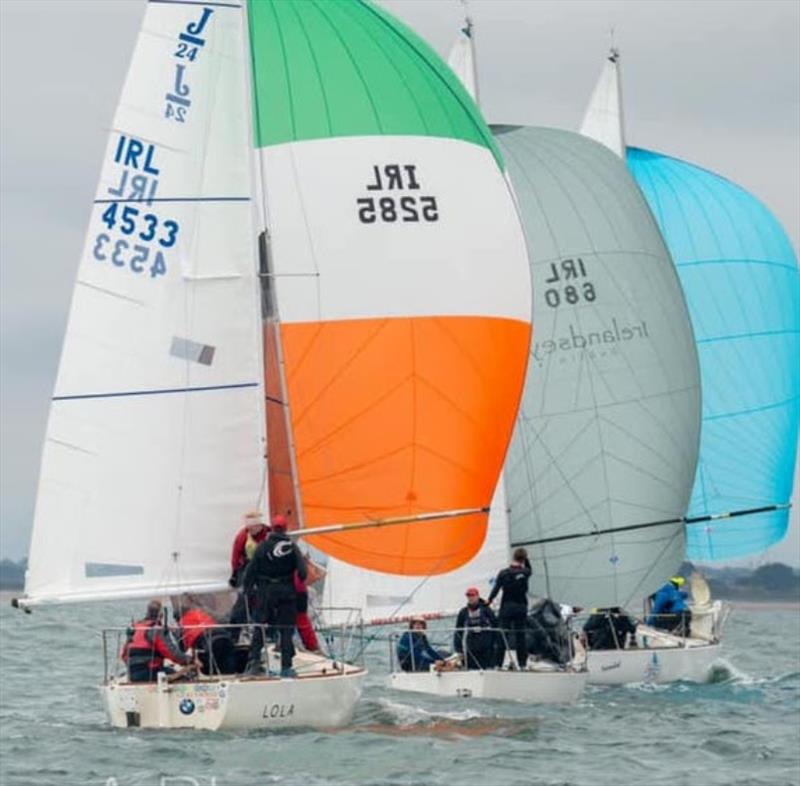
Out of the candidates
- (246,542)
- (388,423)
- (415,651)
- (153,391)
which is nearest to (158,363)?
(153,391)

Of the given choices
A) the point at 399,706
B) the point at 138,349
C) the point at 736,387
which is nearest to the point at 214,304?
the point at 138,349

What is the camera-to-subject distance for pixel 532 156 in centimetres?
2822

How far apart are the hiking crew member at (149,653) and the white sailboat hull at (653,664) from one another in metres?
8.95

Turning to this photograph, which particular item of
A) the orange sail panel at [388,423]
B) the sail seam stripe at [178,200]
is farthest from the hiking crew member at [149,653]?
the sail seam stripe at [178,200]

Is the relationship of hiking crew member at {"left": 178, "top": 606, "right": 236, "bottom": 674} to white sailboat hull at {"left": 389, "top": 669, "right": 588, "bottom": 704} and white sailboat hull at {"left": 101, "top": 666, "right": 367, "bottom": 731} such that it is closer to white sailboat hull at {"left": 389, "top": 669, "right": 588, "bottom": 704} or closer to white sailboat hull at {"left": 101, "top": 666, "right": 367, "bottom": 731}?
white sailboat hull at {"left": 101, "top": 666, "right": 367, "bottom": 731}

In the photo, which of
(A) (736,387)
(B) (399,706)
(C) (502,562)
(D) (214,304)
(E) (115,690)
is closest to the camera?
(E) (115,690)

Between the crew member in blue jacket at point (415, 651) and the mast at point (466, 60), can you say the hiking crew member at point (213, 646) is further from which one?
the mast at point (466, 60)

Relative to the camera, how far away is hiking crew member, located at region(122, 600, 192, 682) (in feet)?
64.3

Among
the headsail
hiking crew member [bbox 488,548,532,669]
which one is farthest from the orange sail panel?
hiking crew member [bbox 488,548,532,669]

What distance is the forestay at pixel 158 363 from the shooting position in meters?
20.5

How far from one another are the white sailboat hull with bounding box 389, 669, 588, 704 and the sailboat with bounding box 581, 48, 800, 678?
375 inches

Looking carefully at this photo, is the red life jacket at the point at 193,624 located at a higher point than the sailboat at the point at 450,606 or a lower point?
lower

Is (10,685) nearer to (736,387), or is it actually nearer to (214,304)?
(214,304)

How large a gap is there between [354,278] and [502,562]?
6.28 metres
